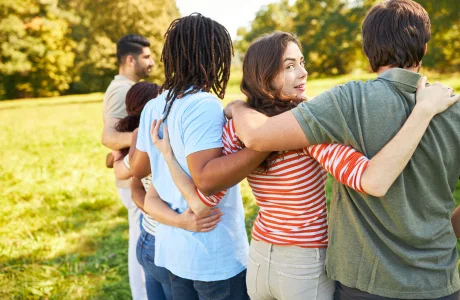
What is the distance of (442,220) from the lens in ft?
4.91

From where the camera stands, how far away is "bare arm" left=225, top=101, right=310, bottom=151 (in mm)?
1425

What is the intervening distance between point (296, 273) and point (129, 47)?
3175 millimetres

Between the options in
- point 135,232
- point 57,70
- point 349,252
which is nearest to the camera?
point 349,252

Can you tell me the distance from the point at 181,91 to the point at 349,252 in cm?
93

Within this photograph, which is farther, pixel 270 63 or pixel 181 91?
pixel 181 91

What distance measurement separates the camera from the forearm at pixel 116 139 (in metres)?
3.04

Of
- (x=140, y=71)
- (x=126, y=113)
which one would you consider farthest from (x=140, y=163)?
(x=140, y=71)

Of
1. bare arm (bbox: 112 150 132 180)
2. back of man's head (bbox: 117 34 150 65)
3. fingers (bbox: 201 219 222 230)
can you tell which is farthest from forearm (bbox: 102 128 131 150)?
fingers (bbox: 201 219 222 230)

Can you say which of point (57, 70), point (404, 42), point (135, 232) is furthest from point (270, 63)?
point (57, 70)

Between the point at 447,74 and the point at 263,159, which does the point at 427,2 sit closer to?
the point at 447,74

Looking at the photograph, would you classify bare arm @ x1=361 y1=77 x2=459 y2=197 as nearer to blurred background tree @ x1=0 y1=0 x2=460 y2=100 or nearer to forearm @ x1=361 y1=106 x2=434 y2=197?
forearm @ x1=361 y1=106 x2=434 y2=197

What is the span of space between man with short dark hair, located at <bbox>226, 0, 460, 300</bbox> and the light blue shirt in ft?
0.95

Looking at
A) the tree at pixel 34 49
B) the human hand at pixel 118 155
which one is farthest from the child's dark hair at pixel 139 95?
the tree at pixel 34 49

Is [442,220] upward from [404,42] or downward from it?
downward
